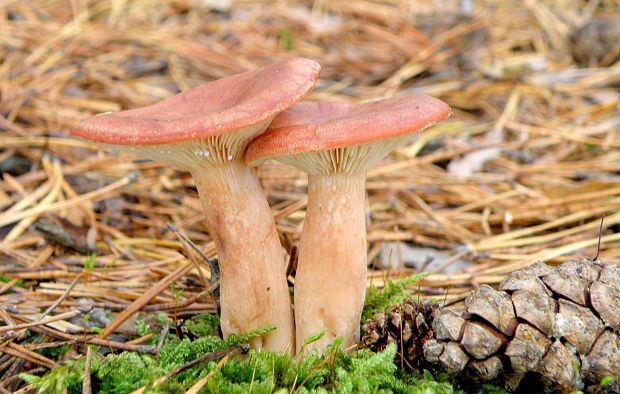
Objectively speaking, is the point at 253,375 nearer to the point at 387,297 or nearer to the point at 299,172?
the point at 387,297

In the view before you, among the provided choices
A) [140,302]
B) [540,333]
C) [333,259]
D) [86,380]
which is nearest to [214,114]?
[333,259]

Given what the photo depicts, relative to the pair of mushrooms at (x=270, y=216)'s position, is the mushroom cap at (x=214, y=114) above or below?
above

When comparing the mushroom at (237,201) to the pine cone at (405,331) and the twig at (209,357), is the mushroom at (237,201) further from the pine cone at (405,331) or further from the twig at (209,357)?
the pine cone at (405,331)

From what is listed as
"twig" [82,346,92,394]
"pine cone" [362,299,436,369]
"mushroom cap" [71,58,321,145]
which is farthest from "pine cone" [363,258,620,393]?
"twig" [82,346,92,394]

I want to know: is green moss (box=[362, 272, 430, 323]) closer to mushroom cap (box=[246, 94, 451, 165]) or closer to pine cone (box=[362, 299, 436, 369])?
pine cone (box=[362, 299, 436, 369])

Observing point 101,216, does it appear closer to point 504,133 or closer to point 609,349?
point 609,349

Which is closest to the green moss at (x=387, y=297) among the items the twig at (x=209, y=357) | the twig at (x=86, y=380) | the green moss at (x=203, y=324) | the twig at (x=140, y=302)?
the twig at (x=209, y=357)
